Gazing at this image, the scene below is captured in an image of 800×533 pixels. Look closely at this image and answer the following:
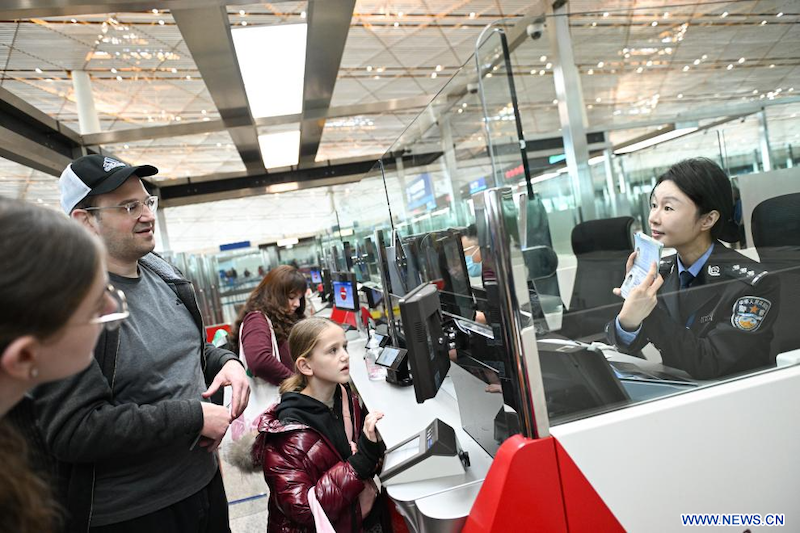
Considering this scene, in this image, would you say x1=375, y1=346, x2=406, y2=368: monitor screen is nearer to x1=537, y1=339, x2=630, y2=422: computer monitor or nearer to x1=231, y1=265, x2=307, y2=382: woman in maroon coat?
x1=231, y1=265, x2=307, y2=382: woman in maroon coat

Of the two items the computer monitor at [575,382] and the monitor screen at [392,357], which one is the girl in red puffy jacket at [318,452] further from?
the computer monitor at [575,382]

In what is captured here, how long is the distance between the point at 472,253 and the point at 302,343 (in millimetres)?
959

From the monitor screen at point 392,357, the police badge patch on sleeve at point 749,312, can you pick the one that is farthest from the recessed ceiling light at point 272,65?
the police badge patch on sleeve at point 749,312

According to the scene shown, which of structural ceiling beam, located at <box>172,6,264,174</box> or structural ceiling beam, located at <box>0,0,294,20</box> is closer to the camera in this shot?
structural ceiling beam, located at <box>0,0,294,20</box>

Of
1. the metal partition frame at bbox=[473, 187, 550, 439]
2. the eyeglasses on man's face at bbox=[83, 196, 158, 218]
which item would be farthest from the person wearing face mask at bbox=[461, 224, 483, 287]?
the eyeglasses on man's face at bbox=[83, 196, 158, 218]

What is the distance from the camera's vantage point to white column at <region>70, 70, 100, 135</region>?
274 inches

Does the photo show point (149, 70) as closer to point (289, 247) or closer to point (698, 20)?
point (698, 20)

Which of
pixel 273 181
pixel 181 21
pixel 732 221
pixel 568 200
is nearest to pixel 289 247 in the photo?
pixel 273 181

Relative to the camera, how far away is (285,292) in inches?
149

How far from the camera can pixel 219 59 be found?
451cm

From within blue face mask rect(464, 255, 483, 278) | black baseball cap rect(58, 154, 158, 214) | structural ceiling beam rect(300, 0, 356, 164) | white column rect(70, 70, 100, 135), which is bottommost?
blue face mask rect(464, 255, 483, 278)

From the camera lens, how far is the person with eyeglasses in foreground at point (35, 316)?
62cm

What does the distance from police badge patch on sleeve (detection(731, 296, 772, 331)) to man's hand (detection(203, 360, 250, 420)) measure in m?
1.48

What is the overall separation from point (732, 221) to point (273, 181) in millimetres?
10859
